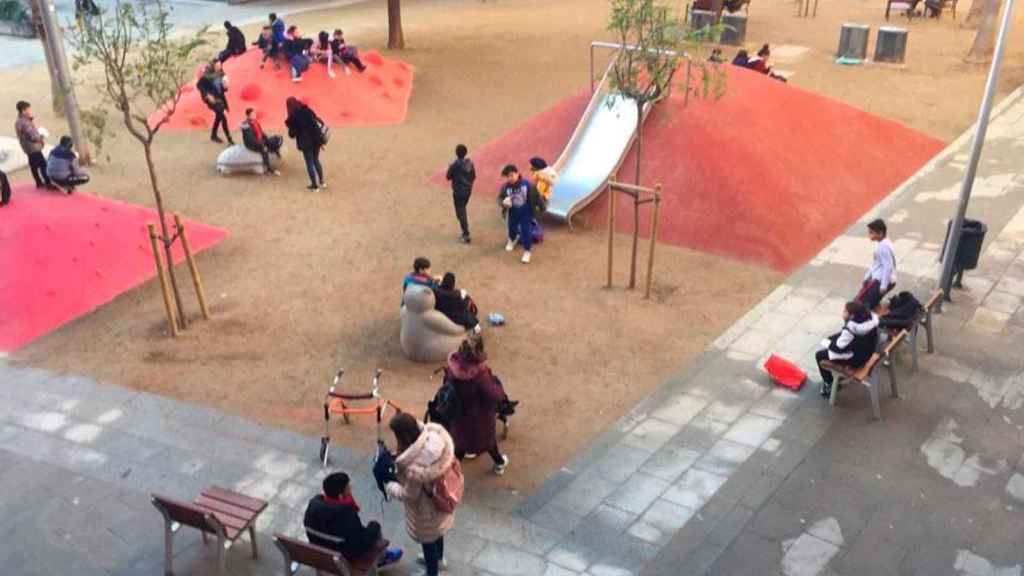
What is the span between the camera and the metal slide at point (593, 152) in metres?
14.5

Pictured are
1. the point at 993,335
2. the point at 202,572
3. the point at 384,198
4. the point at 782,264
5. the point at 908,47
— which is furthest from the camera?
the point at 908,47

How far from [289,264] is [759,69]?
469 inches

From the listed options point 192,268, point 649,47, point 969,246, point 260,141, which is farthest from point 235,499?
point 260,141

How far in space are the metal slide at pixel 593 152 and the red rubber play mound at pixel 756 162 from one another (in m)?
0.29

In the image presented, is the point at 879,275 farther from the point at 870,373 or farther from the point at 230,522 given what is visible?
the point at 230,522

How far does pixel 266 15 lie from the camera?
1303 inches

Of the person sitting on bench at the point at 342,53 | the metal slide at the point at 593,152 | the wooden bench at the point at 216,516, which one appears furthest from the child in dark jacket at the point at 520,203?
the person sitting on bench at the point at 342,53

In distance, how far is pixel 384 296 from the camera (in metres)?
12.3

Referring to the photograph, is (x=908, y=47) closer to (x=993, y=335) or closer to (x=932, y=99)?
(x=932, y=99)

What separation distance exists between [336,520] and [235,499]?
1354 mm

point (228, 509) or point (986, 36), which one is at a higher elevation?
point (986, 36)

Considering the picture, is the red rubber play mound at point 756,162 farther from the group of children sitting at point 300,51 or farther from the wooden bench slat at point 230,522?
the wooden bench slat at point 230,522

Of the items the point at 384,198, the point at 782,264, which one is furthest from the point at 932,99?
the point at 384,198

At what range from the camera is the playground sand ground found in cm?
1004
